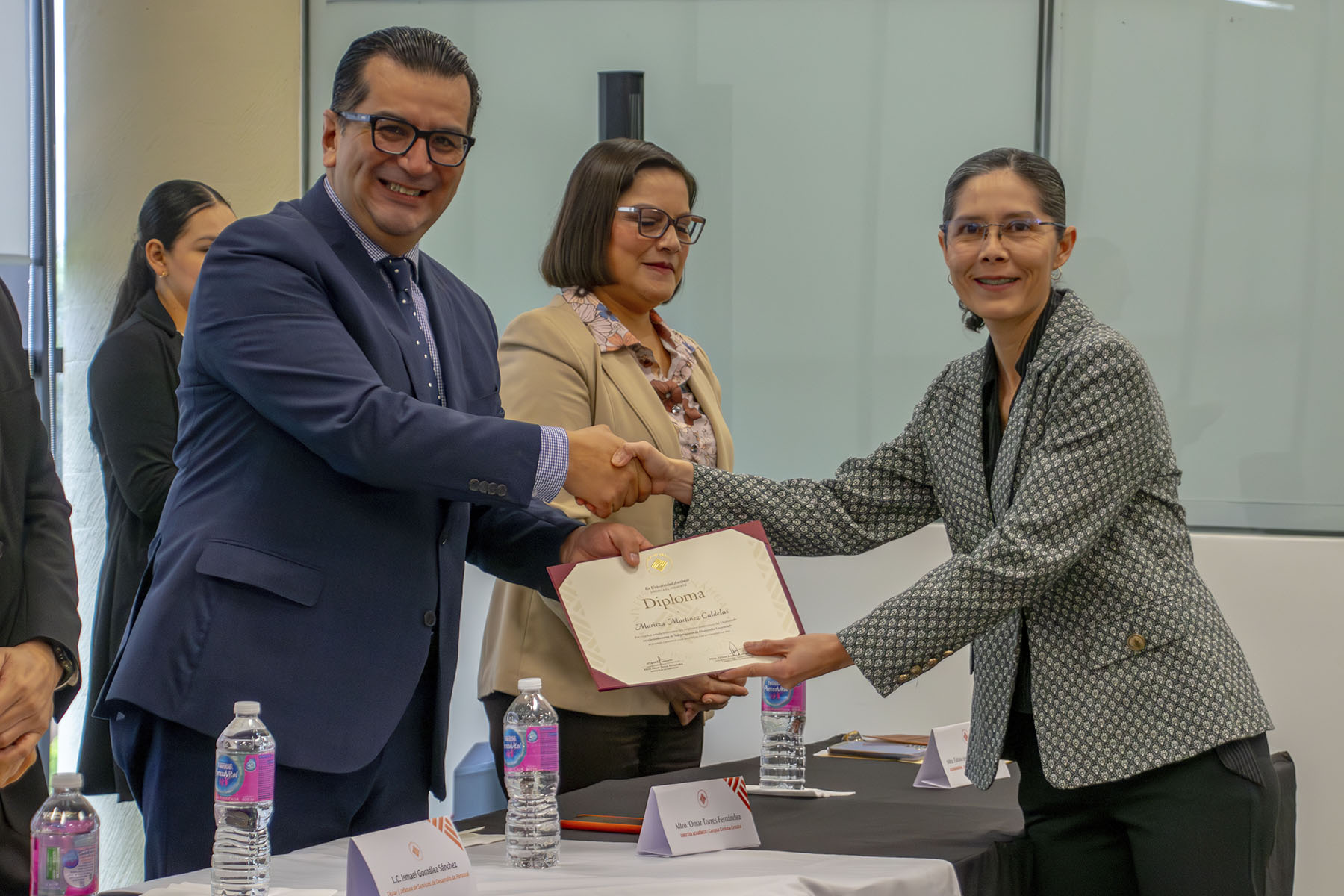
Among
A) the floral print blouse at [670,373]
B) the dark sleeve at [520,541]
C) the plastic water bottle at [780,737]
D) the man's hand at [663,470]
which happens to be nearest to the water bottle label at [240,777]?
the dark sleeve at [520,541]

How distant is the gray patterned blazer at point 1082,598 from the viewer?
174 cm

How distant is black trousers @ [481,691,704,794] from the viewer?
7.70ft

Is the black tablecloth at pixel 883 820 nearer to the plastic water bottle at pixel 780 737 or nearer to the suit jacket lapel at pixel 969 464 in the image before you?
the plastic water bottle at pixel 780 737

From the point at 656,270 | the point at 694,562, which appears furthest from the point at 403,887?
the point at 656,270

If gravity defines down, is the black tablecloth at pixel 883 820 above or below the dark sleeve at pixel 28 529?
below

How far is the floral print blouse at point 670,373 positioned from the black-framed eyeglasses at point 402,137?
0.71 m

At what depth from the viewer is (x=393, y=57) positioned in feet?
6.03

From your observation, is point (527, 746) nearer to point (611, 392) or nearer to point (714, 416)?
point (611, 392)

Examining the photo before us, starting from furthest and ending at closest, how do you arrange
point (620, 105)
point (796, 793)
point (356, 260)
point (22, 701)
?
1. point (620, 105)
2. point (796, 793)
3. point (356, 260)
4. point (22, 701)

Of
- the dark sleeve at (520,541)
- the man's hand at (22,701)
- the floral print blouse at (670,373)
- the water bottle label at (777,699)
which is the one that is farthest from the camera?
the floral print blouse at (670,373)

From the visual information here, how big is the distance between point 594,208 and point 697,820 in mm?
1354

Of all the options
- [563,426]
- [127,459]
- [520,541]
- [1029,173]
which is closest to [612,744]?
[520,541]

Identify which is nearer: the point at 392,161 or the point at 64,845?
the point at 64,845

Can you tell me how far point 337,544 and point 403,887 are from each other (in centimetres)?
51
